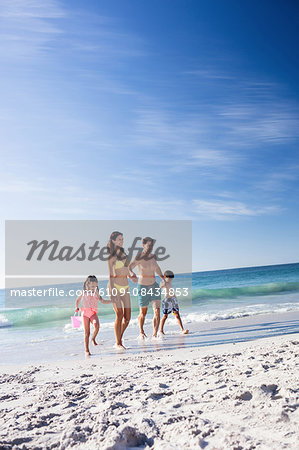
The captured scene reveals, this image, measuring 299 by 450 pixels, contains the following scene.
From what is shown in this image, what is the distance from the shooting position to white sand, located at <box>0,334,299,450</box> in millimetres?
2096

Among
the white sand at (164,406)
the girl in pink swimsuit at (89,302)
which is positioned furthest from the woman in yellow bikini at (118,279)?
the white sand at (164,406)

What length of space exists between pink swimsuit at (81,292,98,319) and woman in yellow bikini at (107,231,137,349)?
42cm

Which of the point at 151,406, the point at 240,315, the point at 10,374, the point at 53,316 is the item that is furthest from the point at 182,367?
the point at 53,316

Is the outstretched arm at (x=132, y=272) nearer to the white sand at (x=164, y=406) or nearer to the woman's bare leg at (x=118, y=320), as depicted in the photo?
the woman's bare leg at (x=118, y=320)

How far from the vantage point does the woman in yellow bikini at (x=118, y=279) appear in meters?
6.21

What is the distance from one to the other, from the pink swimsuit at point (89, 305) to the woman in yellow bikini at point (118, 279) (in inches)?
16.6

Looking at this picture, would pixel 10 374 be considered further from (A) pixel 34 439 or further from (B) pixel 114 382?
(A) pixel 34 439

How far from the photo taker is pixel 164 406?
272 cm

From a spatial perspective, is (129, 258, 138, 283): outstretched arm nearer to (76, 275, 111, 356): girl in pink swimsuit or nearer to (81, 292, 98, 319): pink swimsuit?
(76, 275, 111, 356): girl in pink swimsuit

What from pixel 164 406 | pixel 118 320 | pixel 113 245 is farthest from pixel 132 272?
pixel 164 406

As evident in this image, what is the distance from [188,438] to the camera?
81.8 inches

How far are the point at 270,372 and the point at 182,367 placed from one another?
1.22 metres

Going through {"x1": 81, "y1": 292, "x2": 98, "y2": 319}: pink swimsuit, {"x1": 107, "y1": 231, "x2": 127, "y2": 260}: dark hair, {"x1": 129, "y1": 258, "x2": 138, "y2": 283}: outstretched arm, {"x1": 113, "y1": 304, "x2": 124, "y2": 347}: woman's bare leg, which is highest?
{"x1": 107, "y1": 231, "x2": 127, "y2": 260}: dark hair

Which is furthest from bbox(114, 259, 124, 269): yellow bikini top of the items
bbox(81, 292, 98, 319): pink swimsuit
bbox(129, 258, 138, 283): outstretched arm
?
bbox(81, 292, 98, 319): pink swimsuit
